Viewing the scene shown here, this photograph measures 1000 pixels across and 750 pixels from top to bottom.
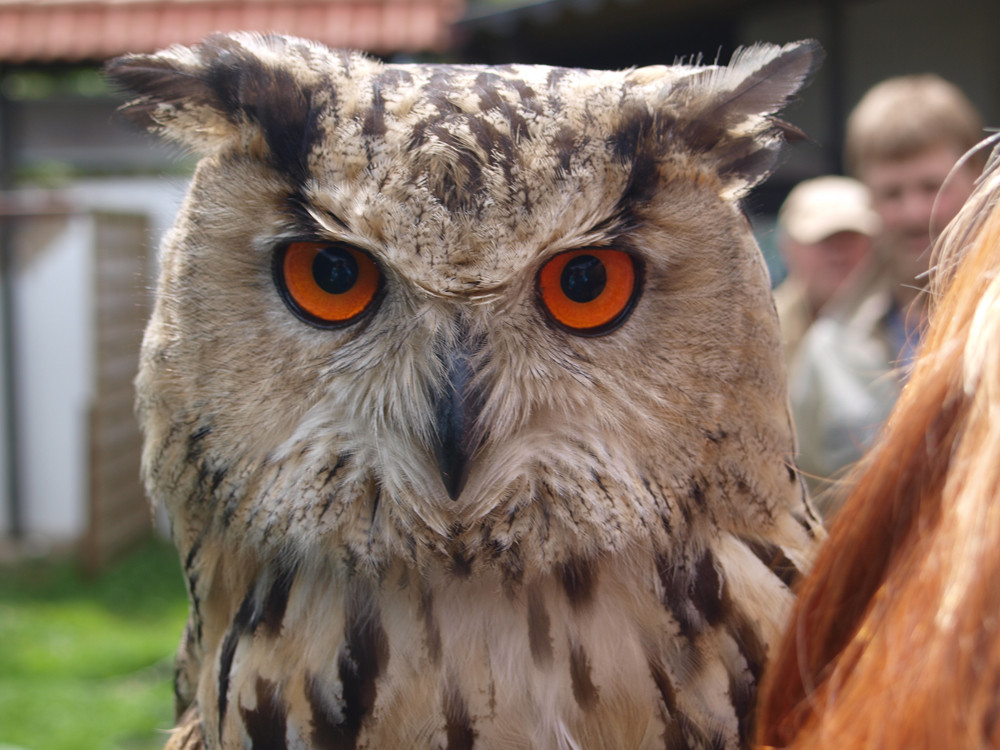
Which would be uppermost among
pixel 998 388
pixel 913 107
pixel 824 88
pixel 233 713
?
pixel 824 88

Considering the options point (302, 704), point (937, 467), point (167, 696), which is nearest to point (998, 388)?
point (937, 467)

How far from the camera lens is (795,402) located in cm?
192

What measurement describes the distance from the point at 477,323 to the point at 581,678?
0.36 metres

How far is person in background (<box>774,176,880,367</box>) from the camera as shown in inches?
97.8

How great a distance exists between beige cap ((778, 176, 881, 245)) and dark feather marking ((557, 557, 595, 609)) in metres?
1.87

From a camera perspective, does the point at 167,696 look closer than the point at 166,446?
No

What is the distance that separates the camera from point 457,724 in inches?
31.9

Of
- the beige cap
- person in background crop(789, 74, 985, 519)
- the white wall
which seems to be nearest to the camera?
person in background crop(789, 74, 985, 519)

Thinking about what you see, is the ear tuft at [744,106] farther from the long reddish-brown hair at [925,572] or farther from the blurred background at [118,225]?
the blurred background at [118,225]

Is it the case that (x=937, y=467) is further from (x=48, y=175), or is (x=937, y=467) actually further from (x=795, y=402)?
(x=48, y=175)

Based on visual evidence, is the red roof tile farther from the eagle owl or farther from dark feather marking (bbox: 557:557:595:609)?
dark feather marking (bbox: 557:557:595:609)

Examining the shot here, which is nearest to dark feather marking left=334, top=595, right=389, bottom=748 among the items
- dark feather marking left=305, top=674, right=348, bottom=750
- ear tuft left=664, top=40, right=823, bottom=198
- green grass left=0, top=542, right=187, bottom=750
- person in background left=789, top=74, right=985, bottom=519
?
dark feather marking left=305, top=674, right=348, bottom=750

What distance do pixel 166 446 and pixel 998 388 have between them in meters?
0.81

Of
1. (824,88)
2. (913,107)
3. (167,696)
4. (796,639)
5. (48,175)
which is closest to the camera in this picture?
(796,639)
